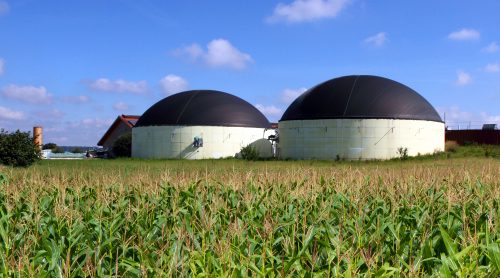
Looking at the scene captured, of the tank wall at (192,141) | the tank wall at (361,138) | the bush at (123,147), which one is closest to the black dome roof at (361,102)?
the tank wall at (361,138)

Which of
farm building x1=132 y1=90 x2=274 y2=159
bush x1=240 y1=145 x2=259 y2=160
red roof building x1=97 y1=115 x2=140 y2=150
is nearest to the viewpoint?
bush x1=240 y1=145 x2=259 y2=160

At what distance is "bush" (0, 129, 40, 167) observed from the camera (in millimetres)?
37344

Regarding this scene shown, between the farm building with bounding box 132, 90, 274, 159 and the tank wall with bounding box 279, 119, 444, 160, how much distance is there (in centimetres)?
1030

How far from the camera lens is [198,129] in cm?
5950

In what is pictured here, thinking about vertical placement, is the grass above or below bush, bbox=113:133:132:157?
below

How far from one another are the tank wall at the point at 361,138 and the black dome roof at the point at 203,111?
36.1 ft

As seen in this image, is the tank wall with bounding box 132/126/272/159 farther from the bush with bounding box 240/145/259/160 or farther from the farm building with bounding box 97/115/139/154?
the farm building with bounding box 97/115/139/154

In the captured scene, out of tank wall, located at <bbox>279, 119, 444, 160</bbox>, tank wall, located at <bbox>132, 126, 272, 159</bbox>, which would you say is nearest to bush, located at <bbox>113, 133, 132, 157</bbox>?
tank wall, located at <bbox>132, 126, 272, 159</bbox>

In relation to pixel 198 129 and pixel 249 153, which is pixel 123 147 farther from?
pixel 249 153

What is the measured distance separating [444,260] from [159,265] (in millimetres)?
3118

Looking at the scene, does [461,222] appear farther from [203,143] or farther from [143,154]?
[143,154]

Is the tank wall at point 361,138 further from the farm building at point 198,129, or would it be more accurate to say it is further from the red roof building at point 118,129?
the red roof building at point 118,129

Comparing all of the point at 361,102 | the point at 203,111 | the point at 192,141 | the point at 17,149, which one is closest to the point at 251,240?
the point at 17,149

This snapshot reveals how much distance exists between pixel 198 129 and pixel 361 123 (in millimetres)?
19074
